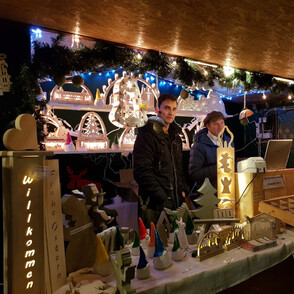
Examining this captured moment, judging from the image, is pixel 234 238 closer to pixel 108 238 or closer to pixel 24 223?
pixel 108 238

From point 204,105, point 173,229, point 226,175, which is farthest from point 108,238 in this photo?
point 204,105

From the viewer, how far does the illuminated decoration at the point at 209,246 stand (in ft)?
4.78

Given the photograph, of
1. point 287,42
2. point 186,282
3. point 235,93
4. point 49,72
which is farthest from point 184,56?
point 235,93

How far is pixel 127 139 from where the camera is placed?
3.68 metres

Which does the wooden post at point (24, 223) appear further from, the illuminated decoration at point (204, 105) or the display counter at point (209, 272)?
the illuminated decoration at point (204, 105)

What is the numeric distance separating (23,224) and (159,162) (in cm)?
163

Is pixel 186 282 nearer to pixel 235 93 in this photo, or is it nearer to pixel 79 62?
pixel 79 62

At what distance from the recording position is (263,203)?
1.99m

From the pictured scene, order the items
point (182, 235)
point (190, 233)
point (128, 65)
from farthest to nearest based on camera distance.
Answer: point (128, 65), point (190, 233), point (182, 235)

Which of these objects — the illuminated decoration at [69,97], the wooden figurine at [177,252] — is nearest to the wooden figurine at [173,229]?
the wooden figurine at [177,252]

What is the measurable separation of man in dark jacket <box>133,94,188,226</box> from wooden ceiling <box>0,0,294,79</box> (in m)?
0.59

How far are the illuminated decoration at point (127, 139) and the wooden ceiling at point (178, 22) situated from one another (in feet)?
5.12

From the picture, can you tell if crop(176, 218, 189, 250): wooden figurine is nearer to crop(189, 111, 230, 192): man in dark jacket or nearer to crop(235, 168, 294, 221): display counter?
crop(235, 168, 294, 221): display counter

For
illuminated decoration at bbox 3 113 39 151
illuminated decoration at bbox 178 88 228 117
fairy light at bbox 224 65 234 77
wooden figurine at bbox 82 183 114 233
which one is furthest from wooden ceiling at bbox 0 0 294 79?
illuminated decoration at bbox 178 88 228 117
